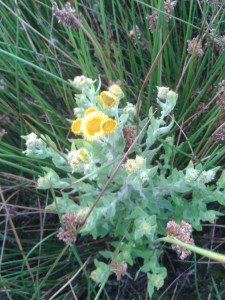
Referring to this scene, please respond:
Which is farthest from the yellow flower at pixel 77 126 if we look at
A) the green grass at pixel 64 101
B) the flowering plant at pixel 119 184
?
the green grass at pixel 64 101

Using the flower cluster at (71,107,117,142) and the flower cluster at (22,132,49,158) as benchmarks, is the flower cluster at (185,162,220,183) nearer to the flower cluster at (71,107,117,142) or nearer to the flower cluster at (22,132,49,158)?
the flower cluster at (71,107,117,142)

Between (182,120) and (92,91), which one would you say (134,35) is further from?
(92,91)

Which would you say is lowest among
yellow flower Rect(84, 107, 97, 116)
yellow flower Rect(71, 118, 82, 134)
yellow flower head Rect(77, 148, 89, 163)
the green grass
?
the green grass

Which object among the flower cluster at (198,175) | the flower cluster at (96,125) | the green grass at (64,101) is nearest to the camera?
the flower cluster at (96,125)

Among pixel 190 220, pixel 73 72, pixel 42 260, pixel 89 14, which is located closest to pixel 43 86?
pixel 73 72

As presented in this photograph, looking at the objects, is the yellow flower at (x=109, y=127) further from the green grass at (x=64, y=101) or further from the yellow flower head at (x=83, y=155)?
the green grass at (x=64, y=101)

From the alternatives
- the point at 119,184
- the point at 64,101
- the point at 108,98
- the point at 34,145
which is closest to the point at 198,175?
the point at 119,184

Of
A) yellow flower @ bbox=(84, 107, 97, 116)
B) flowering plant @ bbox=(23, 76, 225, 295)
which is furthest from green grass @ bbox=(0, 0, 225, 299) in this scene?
yellow flower @ bbox=(84, 107, 97, 116)
